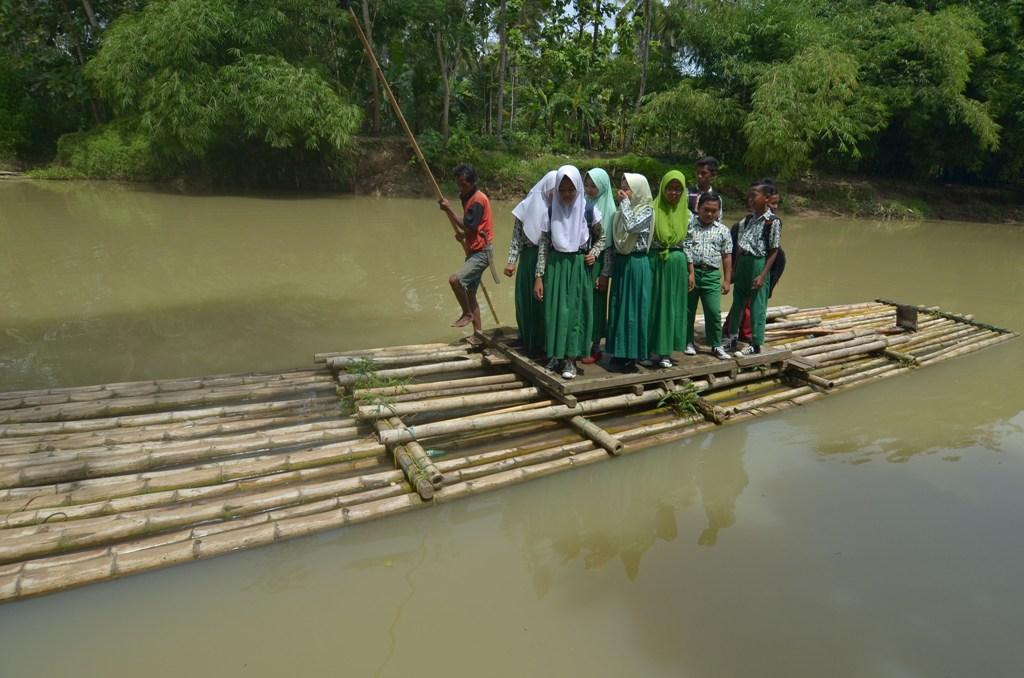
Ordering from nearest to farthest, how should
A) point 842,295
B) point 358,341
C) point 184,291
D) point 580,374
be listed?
1. point 580,374
2. point 358,341
3. point 184,291
4. point 842,295

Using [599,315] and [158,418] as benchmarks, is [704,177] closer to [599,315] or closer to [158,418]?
[599,315]

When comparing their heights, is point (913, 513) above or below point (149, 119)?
below

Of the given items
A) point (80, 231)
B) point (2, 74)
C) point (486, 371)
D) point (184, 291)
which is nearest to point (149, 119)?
point (80, 231)

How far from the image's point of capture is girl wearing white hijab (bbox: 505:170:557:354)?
3846 mm

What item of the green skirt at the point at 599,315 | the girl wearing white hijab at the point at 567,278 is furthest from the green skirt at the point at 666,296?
the girl wearing white hijab at the point at 567,278

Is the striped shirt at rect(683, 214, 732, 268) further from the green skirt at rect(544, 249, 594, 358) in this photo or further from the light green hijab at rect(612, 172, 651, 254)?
the green skirt at rect(544, 249, 594, 358)

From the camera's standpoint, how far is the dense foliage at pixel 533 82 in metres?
14.8

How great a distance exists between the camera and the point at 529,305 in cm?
427

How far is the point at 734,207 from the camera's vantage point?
676 inches

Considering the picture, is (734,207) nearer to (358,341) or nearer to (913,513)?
(358,341)

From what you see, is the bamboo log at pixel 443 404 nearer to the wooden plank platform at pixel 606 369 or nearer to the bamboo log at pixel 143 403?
the wooden plank platform at pixel 606 369

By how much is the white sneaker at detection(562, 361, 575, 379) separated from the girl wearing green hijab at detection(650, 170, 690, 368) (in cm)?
66

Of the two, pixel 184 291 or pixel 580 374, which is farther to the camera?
pixel 184 291

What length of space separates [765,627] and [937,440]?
265 cm
